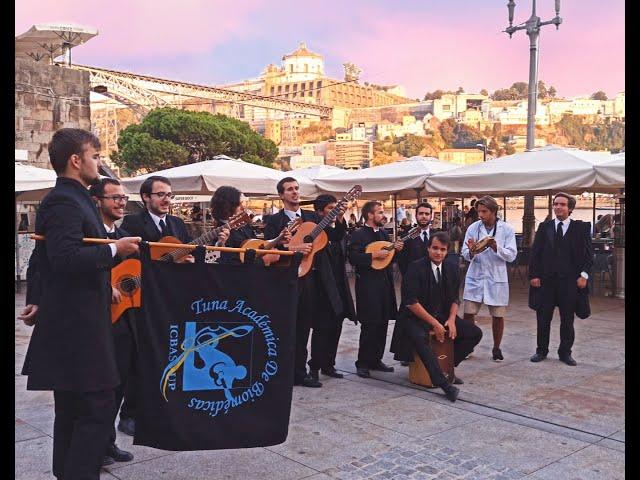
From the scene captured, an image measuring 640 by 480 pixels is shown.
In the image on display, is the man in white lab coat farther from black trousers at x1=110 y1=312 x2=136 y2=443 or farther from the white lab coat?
black trousers at x1=110 y1=312 x2=136 y2=443

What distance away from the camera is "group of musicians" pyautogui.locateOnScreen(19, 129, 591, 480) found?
2.84m

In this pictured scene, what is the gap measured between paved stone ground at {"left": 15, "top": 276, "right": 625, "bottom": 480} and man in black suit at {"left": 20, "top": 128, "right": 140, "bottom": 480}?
3.12ft

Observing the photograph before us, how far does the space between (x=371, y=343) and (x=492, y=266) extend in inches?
64.6

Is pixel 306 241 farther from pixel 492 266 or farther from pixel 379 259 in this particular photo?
pixel 492 266

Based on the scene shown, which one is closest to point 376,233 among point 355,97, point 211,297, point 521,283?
point 211,297

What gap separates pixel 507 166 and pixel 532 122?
27.1ft

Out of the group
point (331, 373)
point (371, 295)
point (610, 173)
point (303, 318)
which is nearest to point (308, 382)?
point (331, 373)

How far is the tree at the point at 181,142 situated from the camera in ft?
169

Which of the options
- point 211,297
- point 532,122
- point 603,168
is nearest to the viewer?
point 211,297

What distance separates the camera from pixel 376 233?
6.21m

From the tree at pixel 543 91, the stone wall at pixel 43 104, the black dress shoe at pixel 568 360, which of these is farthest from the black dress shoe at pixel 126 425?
the tree at pixel 543 91

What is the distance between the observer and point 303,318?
557 cm
